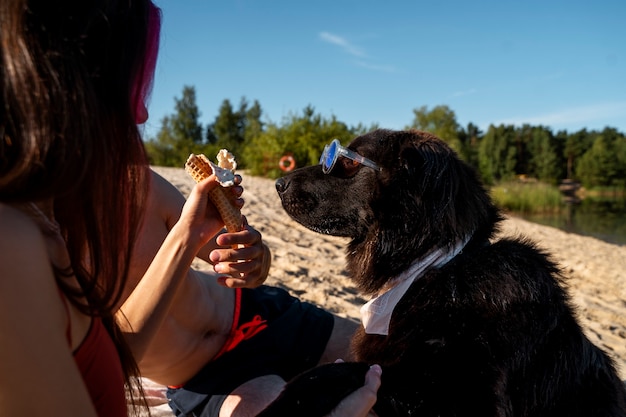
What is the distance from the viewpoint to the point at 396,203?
2.71 meters

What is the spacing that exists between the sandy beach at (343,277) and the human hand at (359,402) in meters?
1.28

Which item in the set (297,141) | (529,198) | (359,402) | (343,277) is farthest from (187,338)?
(529,198)

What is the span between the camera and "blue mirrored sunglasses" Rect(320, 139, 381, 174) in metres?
2.91

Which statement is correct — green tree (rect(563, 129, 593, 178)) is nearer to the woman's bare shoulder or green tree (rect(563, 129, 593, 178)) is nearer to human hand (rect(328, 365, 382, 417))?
human hand (rect(328, 365, 382, 417))

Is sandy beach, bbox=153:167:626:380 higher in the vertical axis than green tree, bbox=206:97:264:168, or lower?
lower

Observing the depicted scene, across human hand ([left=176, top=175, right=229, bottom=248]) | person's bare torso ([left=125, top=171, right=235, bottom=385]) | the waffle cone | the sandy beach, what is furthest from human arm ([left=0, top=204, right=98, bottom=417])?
the sandy beach

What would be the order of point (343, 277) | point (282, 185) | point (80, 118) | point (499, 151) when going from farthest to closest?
point (499, 151) < point (343, 277) < point (282, 185) < point (80, 118)

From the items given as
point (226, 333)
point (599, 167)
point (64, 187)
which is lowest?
point (599, 167)

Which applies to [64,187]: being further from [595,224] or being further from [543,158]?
[543,158]

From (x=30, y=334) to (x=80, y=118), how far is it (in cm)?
46

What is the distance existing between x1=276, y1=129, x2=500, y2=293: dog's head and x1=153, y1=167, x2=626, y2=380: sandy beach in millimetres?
504

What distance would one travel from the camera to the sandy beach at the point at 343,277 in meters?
4.82

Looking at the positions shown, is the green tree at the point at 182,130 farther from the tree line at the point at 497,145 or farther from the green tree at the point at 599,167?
the green tree at the point at 599,167

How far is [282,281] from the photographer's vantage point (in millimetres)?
5262
